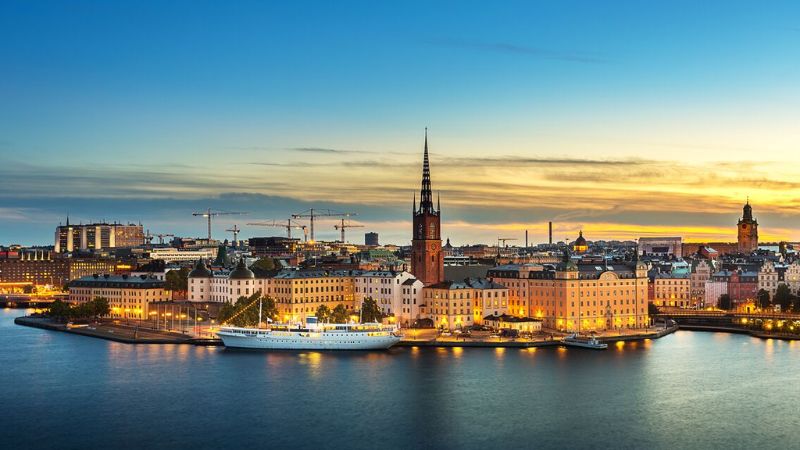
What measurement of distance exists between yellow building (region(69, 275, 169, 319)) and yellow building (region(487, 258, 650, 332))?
63.5 ft

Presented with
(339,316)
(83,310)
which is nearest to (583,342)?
(339,316)

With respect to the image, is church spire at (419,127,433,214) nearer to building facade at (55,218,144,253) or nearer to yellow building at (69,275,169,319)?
yellow building at (69,275,169,319)

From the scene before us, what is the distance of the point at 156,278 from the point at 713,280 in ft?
109

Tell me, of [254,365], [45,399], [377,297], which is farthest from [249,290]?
[45,399]

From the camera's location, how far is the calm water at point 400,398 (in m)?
26.1

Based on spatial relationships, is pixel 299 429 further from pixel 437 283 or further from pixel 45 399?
pixel 437 283

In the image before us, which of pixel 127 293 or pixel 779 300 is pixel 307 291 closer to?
pixel 127 293

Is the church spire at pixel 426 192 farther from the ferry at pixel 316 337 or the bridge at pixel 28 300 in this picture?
the bridge at pixel 28 300


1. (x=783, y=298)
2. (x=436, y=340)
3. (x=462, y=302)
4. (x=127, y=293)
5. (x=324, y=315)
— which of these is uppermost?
(x=127, y=293)

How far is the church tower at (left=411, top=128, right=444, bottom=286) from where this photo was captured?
51.2 m

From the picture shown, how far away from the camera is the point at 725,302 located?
59875 millimetres

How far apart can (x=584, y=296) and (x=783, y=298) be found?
1414cm

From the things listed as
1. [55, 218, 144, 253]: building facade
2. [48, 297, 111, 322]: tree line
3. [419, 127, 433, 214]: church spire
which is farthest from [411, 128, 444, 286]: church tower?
[55, 218, 144, 253]: building facade

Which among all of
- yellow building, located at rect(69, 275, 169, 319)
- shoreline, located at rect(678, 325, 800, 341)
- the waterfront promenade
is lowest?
shoreline, located at rect(678, 325, 800, 341)
